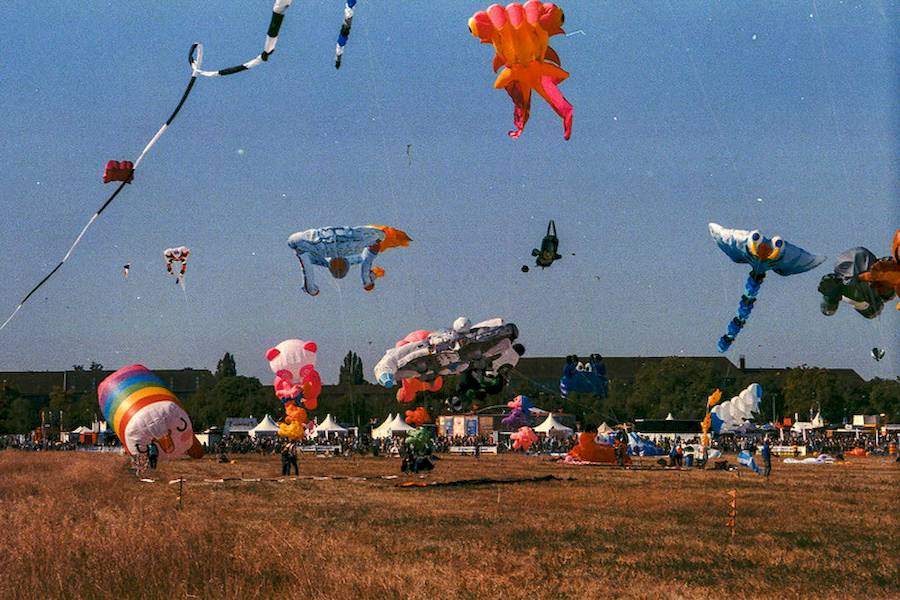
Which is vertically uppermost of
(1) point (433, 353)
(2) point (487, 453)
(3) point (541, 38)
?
(3) point (541, 38)

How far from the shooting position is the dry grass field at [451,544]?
1520 centimetres

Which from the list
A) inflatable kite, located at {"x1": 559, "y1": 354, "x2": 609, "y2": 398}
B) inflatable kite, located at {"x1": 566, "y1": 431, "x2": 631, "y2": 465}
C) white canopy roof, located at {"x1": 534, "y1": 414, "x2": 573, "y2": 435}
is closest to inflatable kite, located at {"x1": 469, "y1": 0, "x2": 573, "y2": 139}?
inflatable kite, located at {"x1": 559, "y1": 354, "x2": 609, "y2": 398}

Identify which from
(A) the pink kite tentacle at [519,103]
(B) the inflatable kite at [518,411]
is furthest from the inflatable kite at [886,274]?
(B) the inflatable kite at [518,411]

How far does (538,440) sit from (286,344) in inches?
1444

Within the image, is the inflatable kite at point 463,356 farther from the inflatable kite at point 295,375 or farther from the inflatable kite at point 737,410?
the inflatable kite at point 737,410

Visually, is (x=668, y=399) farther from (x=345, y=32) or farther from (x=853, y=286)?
(x=345, y=32)

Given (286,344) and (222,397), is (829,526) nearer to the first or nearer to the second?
(286,344)

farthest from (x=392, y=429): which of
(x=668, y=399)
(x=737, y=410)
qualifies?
(x=668, y=399)

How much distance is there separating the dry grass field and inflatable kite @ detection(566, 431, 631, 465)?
74.6 feet

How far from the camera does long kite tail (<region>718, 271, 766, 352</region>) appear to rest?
Result: 1532 inches

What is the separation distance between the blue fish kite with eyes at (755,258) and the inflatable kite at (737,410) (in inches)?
1049

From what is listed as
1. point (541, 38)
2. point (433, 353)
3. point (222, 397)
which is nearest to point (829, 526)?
point (541, 38)

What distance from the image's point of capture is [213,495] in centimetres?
3588

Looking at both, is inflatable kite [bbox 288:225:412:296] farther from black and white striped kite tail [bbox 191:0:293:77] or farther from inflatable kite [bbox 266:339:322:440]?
black and white striped kite tail [bbox 191:0:293:77]
